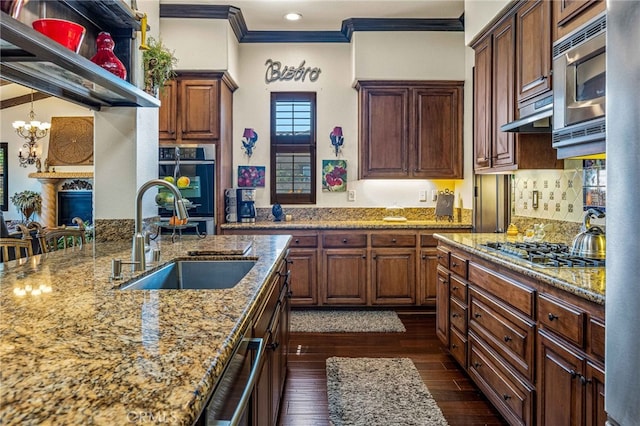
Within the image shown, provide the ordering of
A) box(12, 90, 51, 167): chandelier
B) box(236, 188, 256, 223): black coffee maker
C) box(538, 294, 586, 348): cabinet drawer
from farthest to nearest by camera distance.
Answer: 1. box(12, 90, 51, 167): chandelier
2. box(236, 188, 256, 223): black coffee maker
3. box(538, 294, 586, 348): cabinet drawer

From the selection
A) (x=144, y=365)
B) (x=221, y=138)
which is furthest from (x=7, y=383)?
(x=221, y=138)

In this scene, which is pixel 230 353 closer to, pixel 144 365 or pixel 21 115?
pixel 144 365

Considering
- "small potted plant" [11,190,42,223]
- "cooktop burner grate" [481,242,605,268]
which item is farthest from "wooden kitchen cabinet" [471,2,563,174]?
"small potted plant" [11,190,42,223]

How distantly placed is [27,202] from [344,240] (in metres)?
6.42

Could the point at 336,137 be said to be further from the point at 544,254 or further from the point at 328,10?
the point at 544,254

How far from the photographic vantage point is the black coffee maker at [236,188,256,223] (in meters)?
4.65

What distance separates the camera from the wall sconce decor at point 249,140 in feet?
16.1

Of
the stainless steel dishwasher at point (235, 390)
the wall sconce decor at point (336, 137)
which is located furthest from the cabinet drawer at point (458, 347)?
the wall sconce decor at point (336, 137)

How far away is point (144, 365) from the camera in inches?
30.7

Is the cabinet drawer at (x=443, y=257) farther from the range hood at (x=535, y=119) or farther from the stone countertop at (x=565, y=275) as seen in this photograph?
the range hood at (x=535, y=119)

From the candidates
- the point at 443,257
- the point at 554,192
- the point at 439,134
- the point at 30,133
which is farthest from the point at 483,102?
the point at 30,133

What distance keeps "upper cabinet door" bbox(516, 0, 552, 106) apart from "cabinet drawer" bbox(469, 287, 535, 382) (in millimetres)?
1254

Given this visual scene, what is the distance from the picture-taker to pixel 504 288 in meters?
2.17

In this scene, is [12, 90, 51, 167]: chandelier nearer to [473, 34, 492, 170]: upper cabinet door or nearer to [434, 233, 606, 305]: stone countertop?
[473, 34, 492, 170]: upper cabinet door
